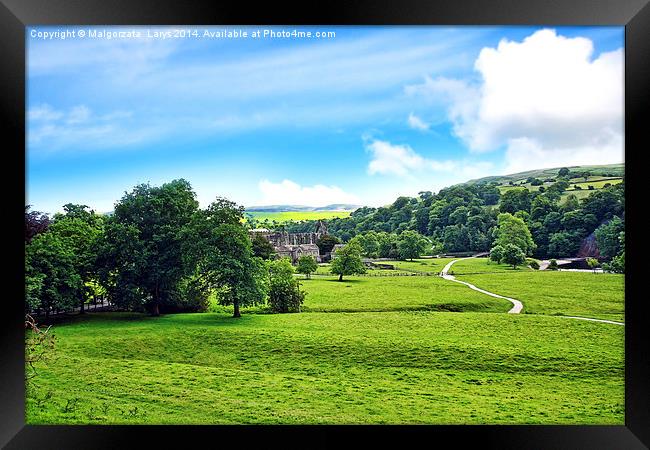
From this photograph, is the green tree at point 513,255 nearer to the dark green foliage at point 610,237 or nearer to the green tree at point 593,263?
the green tree at point 593,263

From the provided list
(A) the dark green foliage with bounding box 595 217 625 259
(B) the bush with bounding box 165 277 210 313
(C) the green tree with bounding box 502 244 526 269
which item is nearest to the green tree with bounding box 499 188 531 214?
(C) the green tree with bounding box 502 244 526 269

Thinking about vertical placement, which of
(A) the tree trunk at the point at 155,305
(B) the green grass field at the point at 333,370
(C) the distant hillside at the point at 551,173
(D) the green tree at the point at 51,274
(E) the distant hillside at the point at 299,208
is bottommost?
(B) the green grass field at the point at 333,370

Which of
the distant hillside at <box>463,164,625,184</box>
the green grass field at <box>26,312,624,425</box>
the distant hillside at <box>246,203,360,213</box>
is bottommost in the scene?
the green grass field at <box>26,312,624,425</box>

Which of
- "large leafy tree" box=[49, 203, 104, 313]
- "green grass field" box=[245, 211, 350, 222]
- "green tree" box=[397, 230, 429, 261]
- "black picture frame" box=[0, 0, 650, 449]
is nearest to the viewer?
"black picture frame" box=[0, 0, 650, 449]

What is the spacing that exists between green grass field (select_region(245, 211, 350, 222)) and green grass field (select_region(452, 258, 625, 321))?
4.62 feet

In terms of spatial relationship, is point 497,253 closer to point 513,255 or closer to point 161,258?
point 513,255

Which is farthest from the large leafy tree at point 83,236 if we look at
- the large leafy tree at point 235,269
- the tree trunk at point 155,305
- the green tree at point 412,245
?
the green tree at point 412,245


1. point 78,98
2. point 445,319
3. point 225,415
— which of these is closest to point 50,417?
point 225,415

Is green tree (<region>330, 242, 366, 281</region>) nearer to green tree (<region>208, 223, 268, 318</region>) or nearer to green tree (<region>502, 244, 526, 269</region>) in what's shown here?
green tree (<region>208, 223, 268, 318</region>)

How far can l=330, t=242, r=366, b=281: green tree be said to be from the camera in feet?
14.8

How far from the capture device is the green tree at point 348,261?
14.8 feet
